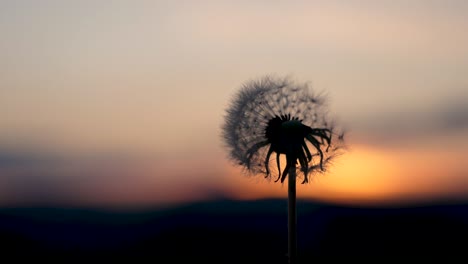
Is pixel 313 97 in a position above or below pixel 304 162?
above

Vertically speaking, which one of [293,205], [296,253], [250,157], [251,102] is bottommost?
[296,253]

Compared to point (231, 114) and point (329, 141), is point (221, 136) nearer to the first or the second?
point (231, 114)

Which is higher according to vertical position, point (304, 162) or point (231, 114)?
point (231, 114)

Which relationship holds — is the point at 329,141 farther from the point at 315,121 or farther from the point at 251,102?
the point at 251,102

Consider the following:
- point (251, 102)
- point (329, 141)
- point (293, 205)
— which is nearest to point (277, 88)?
point (251, 102)

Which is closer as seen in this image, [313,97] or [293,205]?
[293,205]

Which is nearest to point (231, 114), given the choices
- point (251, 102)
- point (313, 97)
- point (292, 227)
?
point (251, 102)
